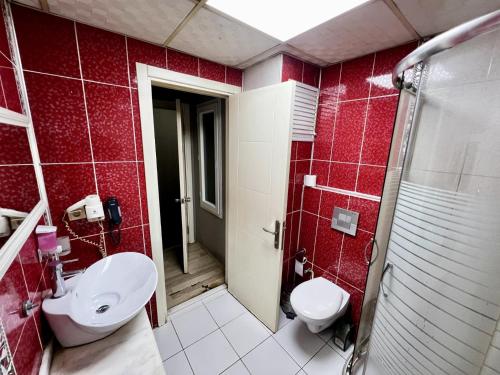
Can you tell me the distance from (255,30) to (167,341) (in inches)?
88.3

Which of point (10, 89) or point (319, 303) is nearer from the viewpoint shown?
point (10, 89)

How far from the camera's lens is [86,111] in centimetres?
119

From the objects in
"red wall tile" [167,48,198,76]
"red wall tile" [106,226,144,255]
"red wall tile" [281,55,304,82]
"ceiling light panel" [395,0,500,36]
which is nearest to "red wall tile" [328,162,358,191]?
"red wall tile" [281,55,304,82]

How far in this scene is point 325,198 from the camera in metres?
1.72

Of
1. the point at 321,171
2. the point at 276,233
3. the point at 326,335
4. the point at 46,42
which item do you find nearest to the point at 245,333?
the point at 326,335

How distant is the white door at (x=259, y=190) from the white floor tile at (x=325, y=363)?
0.35 metres

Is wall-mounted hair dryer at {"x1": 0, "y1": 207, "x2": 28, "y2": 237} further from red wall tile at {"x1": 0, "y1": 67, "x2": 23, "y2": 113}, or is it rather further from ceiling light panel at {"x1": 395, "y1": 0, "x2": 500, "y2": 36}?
ceiling light panel at {"x1": 395, "y1": 0, "x2": 500, "y2": 36}

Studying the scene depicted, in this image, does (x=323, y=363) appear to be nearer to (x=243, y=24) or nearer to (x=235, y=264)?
(x=235, y=264)

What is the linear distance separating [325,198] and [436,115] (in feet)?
3.26

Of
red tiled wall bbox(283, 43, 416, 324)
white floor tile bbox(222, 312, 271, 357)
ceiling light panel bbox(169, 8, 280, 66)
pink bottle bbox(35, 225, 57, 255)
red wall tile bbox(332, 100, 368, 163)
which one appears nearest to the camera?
pink bottle bbox(35, 225, 57, 255)

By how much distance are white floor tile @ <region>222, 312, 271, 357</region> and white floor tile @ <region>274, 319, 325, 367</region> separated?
13 centimetres

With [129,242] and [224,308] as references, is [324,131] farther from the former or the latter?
[224,308]

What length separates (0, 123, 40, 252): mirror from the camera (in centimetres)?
69

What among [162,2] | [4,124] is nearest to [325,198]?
[162,2]
